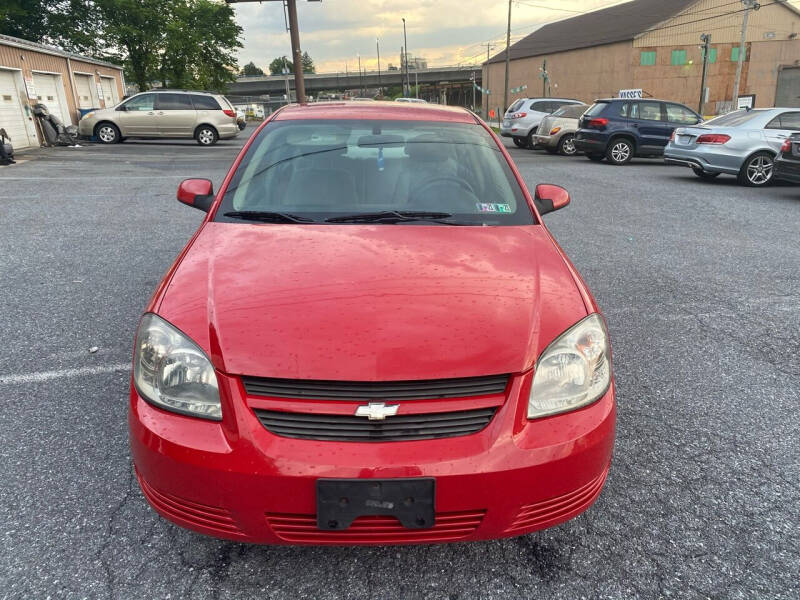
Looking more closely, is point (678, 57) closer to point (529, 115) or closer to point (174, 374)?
point (529, 115)

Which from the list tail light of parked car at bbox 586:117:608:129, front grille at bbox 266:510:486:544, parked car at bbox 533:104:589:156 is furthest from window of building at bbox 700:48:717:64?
front grille at bbox 266:510:486:544

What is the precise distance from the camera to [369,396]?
5.45ft

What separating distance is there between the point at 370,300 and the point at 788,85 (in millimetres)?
54622

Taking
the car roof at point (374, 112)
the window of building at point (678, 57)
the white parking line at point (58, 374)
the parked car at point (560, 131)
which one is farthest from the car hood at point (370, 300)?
the window of building at point (678, 57)

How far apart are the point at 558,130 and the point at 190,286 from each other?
54.3 feet

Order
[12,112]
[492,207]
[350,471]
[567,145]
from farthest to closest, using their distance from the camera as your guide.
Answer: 1. [567,145]
2. [12,112]
3. [492,207]
4. [350,471]

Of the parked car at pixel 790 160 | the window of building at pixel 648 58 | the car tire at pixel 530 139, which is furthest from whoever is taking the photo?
the window of building at pixel 648 58

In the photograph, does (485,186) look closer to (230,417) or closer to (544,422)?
(544,422)

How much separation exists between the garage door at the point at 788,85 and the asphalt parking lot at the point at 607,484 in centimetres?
4860

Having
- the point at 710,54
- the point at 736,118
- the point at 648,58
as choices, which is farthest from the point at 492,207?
the point at 710,54

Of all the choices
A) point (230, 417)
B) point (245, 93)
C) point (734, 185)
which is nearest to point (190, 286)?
point (230, 417)

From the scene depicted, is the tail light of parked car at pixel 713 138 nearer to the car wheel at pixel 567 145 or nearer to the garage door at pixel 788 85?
the car wheel at pixel 567 145

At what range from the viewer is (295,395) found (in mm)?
1667

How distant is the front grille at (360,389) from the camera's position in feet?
5.45
